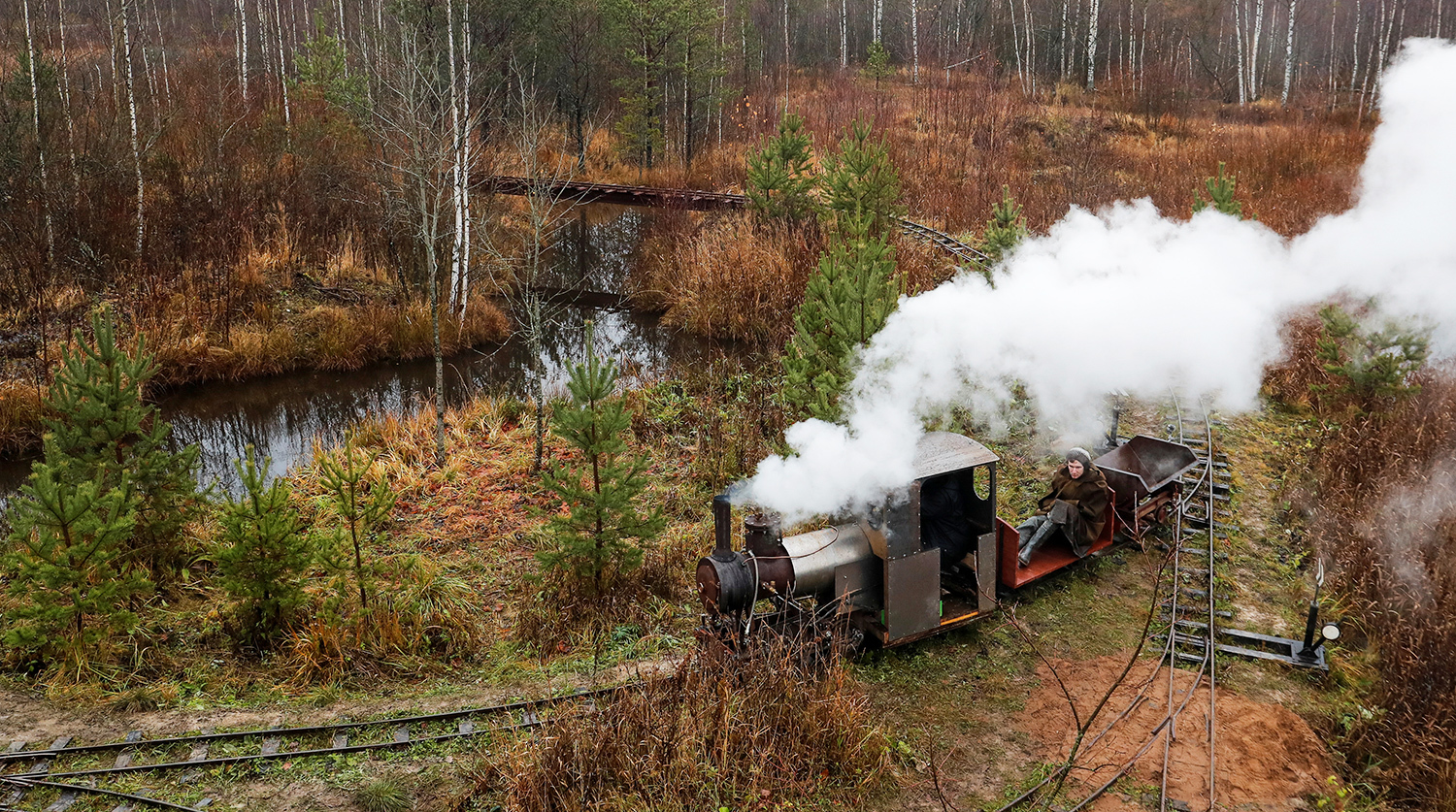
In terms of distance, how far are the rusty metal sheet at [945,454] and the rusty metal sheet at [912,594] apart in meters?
0.72

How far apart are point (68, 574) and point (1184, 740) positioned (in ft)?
30.1

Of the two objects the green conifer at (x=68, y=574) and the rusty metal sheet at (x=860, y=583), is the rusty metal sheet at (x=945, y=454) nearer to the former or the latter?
the rusty metal sheet at (x=860, y=583)

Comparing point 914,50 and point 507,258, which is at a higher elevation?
point 914,50

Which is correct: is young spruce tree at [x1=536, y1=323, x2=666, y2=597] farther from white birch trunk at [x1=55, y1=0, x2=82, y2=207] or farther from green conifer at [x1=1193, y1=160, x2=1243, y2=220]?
white birch trunk at [x1=55, y1=0, x2=82, y2=207]

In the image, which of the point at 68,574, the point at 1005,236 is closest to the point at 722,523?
the point at 68,574

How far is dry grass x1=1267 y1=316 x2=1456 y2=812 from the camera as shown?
6.76 m

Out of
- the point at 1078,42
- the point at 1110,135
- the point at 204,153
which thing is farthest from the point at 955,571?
the point at 1078,42

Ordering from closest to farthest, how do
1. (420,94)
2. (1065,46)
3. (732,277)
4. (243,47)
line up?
(420,94)
(732,277)
(243,47)
(1065,46)

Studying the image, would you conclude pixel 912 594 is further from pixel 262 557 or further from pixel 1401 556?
pixel 262 557

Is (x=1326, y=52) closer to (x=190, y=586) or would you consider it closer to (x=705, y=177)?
(x=705, y=177)

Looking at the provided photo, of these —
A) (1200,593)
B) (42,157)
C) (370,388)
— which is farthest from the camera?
(370,388)

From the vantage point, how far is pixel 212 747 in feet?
24.0

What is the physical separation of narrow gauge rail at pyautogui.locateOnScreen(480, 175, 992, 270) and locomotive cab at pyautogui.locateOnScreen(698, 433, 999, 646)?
10091mm

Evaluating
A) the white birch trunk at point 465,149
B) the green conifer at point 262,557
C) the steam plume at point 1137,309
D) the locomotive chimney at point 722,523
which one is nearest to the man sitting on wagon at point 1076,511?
the steam plume at point 1137,309
